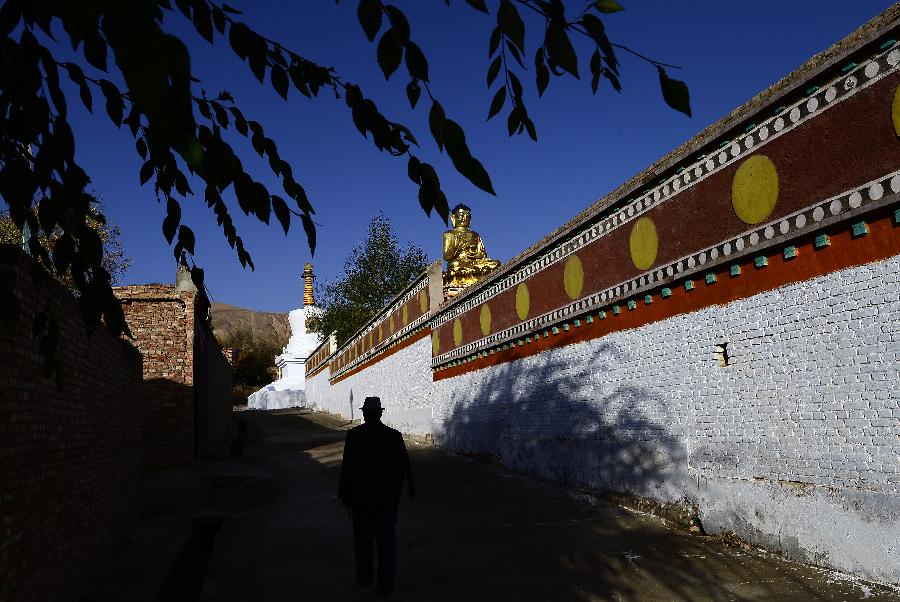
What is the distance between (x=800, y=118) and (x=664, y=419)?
3.15 meters

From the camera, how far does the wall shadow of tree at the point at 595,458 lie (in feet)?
18.0

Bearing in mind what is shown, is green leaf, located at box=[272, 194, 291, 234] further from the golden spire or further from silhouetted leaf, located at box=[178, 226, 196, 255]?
the golden spire

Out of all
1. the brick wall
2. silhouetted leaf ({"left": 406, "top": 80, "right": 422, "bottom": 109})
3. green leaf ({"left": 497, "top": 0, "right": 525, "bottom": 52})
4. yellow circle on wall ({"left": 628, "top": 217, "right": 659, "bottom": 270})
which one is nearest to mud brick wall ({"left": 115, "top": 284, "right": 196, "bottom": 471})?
the brick wall

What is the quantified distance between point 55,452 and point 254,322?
4429 inches

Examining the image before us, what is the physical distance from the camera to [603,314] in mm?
9062

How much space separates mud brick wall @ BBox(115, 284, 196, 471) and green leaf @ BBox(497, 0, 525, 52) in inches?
424

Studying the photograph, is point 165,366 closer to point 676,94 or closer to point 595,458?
point 595,458

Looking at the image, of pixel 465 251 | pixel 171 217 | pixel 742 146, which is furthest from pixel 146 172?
pixel 465 251

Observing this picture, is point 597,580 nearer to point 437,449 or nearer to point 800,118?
point 800,118

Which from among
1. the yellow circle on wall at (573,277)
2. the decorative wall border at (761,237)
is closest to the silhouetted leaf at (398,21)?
the decorative wall border at (761,237)

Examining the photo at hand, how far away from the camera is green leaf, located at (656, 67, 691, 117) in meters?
1.81

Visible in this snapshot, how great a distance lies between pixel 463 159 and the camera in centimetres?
163

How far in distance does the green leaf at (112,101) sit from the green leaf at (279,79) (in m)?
0.51

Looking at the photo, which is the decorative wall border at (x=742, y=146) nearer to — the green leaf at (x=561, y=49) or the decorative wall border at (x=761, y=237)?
the decorative wall border at (x=761, y=237)
